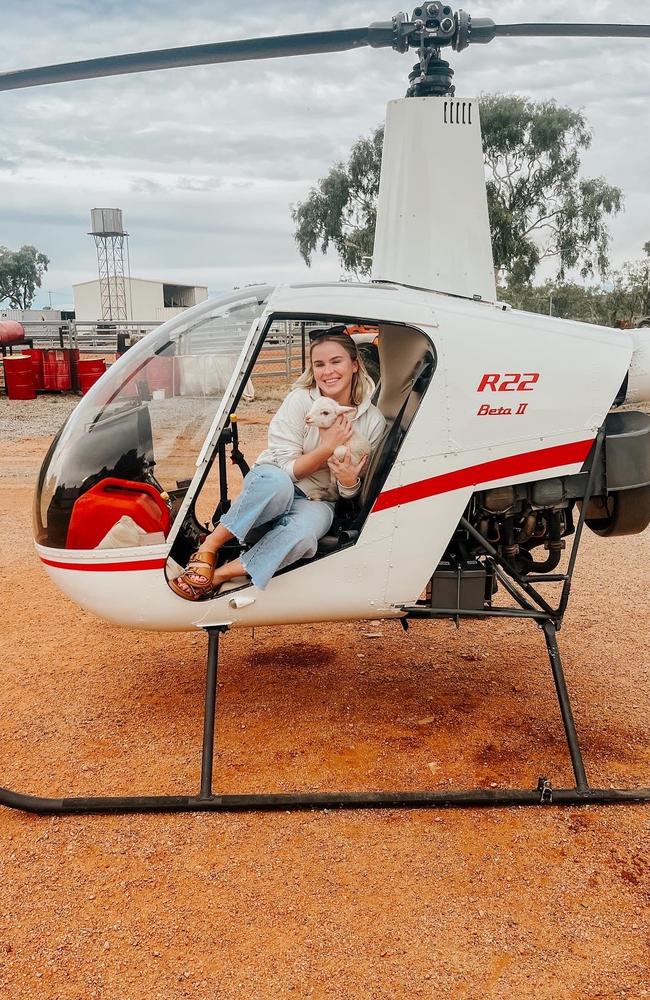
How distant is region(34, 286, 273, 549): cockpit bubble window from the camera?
331 centimetres

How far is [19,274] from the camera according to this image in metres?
72.1

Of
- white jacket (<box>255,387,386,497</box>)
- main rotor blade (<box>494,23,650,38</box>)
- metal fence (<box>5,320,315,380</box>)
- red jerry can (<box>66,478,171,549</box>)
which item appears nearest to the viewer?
red jerry can (<box>66,478,171,549</box>)

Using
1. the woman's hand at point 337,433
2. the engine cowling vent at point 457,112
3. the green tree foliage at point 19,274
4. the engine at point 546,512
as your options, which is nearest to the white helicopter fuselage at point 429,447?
the engine at point 546,512

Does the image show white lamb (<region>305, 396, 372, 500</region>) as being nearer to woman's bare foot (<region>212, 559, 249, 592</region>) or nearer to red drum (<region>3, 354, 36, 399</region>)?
woman's bare foot (<region>212, 559, 249, 592</region>)

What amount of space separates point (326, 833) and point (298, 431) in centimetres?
171

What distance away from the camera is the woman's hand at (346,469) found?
10.8ft

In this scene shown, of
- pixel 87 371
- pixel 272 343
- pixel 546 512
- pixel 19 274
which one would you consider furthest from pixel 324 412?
pixel 19 274

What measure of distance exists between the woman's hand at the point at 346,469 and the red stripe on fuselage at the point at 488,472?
16 centimetres

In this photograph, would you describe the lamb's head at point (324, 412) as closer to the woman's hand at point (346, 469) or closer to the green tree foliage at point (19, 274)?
the woman's hand at point (346, 469)

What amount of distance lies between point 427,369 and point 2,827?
2.64 m

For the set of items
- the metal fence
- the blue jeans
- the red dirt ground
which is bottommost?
the red dirt ground

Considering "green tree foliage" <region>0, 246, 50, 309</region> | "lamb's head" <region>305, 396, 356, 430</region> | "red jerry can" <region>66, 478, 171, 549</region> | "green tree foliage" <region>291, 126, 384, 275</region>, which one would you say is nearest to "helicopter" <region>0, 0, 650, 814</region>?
"red jerry can" <region>66, 478, 171, 549</region>

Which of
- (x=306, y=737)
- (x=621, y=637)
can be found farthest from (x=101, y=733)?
(x=621, y=637)

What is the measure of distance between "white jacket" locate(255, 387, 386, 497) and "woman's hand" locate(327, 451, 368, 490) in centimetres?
8
